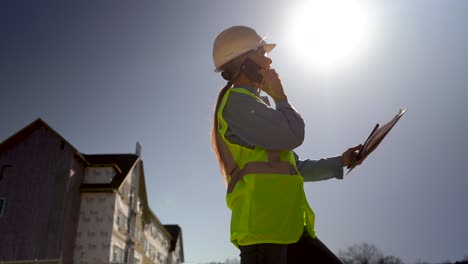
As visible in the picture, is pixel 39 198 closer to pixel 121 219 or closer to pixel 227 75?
pixel 121 219

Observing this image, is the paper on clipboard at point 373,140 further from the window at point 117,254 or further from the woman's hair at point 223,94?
the window at point 117,254

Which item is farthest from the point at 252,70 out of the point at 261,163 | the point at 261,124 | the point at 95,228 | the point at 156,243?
the point at 156,243

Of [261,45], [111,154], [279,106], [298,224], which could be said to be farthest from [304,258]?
[111,154]

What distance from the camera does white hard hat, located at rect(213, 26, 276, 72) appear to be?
2.82 metres

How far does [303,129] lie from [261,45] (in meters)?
0.72

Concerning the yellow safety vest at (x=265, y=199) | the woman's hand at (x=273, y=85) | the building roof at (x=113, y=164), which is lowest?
the yellow safety vest at (x=265, y=199)

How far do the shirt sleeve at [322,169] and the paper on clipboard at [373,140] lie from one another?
113mm

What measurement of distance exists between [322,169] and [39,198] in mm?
29875

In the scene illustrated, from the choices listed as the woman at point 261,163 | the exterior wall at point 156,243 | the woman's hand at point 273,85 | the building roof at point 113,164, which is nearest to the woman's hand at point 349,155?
the woman at point 261,163

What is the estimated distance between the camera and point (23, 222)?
28.2 m

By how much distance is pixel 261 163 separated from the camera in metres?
2.40

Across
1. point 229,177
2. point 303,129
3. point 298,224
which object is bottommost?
point 298,224

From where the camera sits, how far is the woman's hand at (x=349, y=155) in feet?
9.14

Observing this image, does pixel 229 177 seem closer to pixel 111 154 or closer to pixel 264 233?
pixel 264 233
